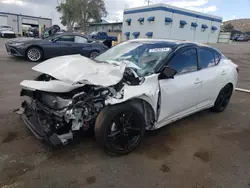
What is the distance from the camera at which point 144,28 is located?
99.9 ft

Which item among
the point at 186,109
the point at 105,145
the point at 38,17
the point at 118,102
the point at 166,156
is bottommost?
the point at 166,156

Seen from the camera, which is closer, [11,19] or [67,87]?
[67,87]

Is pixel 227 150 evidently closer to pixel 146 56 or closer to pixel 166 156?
pixel 166 156

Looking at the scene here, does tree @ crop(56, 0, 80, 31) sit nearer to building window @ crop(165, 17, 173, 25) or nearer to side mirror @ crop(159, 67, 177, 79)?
building window @ crop(165, 17, 173, 25)

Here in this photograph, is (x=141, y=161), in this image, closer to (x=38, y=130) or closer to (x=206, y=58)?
(x=38, y=130)

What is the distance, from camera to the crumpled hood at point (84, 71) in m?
2.56

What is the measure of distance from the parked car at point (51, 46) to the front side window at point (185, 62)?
556cm

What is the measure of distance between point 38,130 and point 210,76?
10.00 ft

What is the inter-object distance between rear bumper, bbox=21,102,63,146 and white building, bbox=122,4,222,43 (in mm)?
27078

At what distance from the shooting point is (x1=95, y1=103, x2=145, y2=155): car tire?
8.09 feet

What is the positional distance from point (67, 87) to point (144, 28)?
2987cm

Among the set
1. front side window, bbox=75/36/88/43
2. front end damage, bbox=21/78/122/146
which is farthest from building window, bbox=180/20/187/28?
front end damage, bbox=21/78/122/146

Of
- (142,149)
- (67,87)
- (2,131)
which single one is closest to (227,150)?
(142,149)

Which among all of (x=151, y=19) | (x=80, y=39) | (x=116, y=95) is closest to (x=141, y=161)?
(x=116, y=95)
